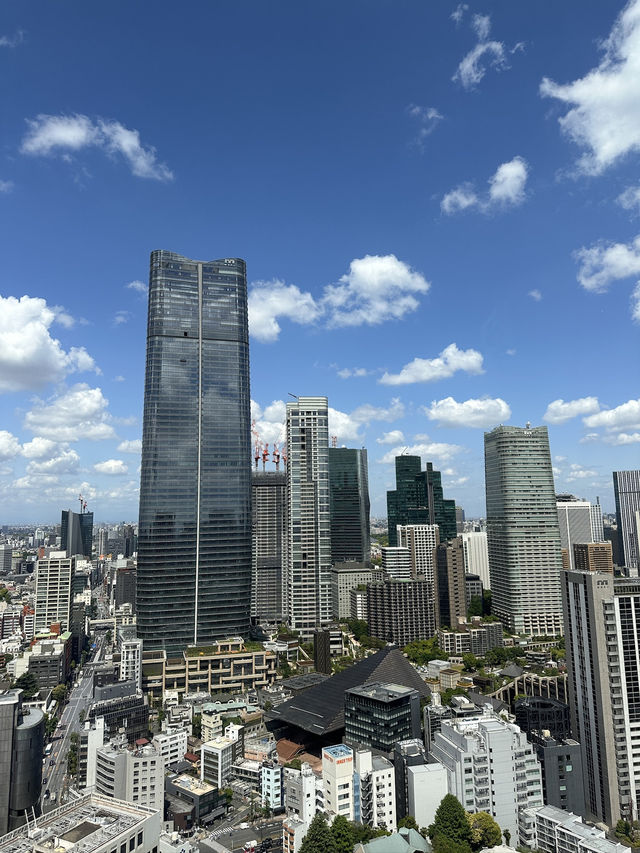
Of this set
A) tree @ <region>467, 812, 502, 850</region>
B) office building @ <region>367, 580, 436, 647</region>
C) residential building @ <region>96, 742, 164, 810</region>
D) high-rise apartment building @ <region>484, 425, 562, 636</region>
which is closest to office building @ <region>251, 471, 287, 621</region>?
office building @ <region>367, 580, 436, 647</region>

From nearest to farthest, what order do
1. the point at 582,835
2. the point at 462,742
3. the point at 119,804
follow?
the point at 119,804
the point at 582,835
the point at 462,742

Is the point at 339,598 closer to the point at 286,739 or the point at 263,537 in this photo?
the point at 263,537

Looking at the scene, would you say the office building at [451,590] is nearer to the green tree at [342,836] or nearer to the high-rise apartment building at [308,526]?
the high-rise apartment building at [308,526]

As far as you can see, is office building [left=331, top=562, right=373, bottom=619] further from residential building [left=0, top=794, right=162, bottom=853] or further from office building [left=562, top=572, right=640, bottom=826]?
residential building [left=0, top=794, right=162, bottom=853]

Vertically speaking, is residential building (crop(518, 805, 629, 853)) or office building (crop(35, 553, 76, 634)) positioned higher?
office building (crop(35, 553, 76, 634))

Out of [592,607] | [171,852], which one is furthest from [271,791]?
[592,607]

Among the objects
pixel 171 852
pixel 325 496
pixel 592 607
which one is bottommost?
pixel 171 852

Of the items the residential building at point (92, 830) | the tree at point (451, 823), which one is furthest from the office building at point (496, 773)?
the residential building at point (92, 830)
